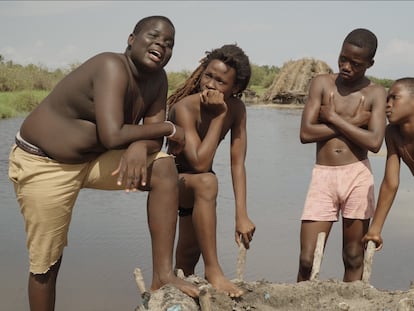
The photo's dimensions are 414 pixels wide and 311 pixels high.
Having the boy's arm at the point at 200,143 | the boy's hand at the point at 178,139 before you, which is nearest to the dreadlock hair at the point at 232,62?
the boy's arm at the point at 200,143

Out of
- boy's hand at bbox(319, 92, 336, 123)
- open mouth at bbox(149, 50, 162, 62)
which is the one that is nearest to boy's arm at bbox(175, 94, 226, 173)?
open mouth at bbox(149, 50, 162, 62)

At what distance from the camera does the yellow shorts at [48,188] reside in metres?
2.85

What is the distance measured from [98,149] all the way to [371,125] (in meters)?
1.70

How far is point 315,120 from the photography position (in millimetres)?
3779

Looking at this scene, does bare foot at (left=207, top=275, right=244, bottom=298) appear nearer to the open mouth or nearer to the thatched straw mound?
the open mouth

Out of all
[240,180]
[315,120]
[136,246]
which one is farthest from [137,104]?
[136,246]

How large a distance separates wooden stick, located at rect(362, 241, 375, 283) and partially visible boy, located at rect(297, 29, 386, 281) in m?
0.30

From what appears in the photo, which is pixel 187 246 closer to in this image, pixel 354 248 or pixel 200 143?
pixel 200 143

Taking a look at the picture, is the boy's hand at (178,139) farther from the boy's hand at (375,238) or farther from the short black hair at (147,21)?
the boy's hand at (375,238)

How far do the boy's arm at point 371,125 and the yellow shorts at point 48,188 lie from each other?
143 cm

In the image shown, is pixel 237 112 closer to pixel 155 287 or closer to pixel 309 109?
pixel 309 109

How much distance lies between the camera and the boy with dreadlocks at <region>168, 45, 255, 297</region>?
300cm

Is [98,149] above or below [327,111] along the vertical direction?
below

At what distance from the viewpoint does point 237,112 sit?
3.49 meters
